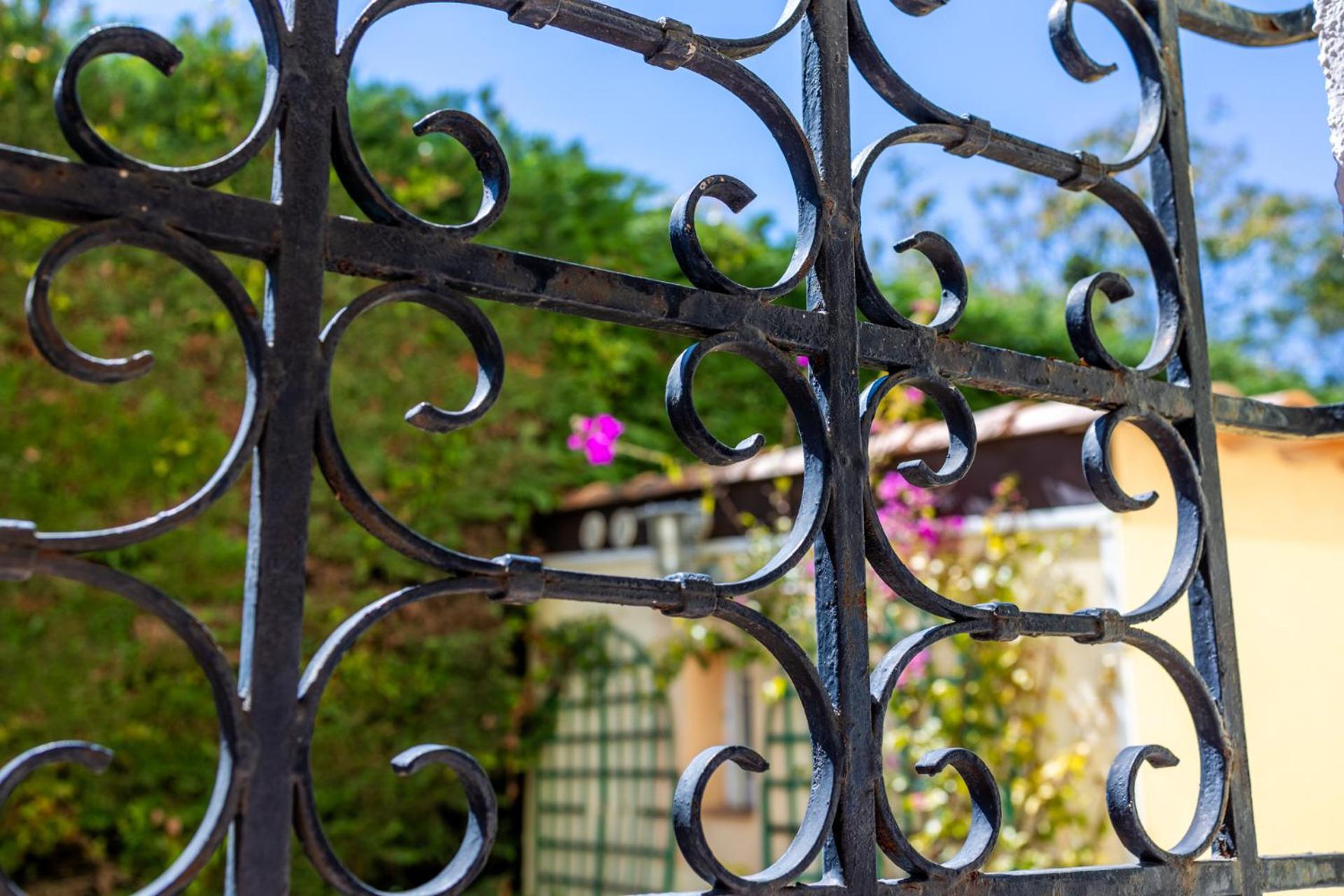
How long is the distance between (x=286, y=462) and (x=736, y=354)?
1.03ft

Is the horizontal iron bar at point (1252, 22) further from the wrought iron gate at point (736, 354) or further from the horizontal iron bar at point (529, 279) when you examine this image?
the horizontal iron bar at point (529, 279)

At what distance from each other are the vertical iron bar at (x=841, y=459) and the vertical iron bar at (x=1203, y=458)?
1.12 ft

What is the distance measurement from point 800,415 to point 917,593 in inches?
6.2

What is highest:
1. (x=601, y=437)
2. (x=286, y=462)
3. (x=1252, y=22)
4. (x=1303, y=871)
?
(x=601, y=437)

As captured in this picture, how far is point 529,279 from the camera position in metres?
0.74

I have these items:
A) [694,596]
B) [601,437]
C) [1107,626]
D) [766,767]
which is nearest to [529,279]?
[694,596]

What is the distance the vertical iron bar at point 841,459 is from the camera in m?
Answer: 0.79

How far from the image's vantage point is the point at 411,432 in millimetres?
4406

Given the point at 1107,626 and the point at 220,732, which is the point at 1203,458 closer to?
the point at 1107,626

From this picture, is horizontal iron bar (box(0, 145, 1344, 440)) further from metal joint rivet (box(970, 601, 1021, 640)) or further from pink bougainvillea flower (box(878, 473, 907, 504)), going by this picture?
pink bougainvillea flower (box(878, 473, 907, 504))

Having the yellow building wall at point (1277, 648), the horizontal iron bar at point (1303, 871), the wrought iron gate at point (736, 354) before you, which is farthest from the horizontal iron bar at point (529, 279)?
the yellow building wall at point (1277, 648)

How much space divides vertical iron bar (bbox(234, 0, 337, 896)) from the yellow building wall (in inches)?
94.9

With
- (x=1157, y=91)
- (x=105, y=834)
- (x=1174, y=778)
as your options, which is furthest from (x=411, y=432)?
(x=1157, y=91)

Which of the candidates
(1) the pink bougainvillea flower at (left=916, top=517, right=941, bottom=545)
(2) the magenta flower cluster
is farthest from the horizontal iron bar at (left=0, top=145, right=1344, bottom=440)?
(2) the magenta flower cluster
